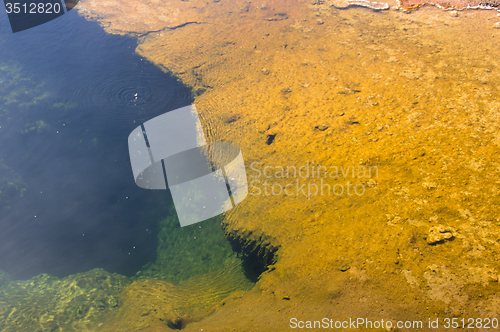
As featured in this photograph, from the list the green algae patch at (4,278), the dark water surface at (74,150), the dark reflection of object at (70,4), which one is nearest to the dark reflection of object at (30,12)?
the dark reflection of object at (70,4)

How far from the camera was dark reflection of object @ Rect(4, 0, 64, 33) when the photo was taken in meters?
8.66

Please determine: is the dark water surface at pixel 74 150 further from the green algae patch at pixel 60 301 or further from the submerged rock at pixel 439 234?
the submerged rock at pixel 439 234

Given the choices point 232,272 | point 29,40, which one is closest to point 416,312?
point 232,272

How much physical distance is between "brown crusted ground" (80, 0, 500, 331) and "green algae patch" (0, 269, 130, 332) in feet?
3.79

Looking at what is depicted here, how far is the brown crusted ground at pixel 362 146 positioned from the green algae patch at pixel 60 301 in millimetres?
1156

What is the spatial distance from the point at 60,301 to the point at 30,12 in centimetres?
1046

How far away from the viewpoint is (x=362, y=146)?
167 inches

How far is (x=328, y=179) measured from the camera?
4121 mm

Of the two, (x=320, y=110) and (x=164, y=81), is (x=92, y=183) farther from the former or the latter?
(x=320, y=110)

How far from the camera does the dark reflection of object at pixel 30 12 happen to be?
8.66m

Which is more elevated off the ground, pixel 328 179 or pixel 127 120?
pixel 127 120

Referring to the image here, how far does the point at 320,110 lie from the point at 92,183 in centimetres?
520

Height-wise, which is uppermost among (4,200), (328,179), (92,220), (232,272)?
(328,179)

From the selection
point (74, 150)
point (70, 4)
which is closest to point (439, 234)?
point (74, 150)
